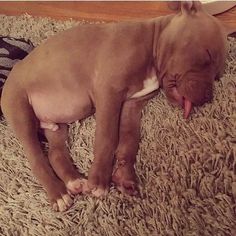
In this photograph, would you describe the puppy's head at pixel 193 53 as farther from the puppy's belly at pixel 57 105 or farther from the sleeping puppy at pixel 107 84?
the puppy's belly at pixel 57 105

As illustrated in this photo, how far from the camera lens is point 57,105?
1.40 meters

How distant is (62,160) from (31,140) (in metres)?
0.10

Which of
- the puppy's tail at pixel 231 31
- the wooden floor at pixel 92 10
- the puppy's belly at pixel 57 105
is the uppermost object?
the puppy's tail at pixel 231 31

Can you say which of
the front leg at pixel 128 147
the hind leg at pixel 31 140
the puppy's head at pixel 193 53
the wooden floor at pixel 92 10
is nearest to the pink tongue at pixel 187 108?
the puppy's head at pixel 193 53

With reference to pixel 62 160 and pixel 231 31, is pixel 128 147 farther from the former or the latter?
pixel 231 31

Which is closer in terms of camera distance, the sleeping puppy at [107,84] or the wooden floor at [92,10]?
the sleeping puppy at [107,84]

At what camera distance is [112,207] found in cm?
120

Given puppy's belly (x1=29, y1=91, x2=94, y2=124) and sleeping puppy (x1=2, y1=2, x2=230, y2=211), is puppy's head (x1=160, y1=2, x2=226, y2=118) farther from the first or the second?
puppy's belly (x1=29, y1=91, x2=94, y2=124)

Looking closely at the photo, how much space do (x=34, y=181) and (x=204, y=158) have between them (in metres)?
0.46

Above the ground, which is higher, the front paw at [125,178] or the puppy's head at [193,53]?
the puppy's head at [193,53]

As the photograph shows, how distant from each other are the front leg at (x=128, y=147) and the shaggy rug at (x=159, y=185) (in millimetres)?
21

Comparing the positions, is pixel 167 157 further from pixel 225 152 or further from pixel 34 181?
pixel 34 181

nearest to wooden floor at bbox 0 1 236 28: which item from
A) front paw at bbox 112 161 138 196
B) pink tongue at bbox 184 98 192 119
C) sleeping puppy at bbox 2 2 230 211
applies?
sleeping puppy at bbox 2 2 230 211

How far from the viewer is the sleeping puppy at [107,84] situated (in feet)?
4.23
